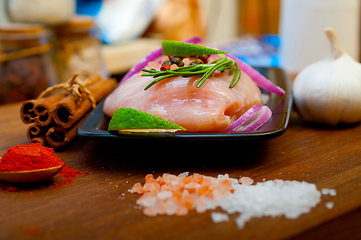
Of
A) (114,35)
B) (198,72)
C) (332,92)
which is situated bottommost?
(114,35)

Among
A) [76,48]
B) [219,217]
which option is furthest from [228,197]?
[76,48]

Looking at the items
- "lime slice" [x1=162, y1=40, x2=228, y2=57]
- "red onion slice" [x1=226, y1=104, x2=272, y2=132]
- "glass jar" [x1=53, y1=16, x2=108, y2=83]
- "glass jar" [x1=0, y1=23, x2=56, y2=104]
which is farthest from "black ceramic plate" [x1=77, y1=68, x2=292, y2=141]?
"glass jar" [x1=53, y1=16, x2=108, y2=83]

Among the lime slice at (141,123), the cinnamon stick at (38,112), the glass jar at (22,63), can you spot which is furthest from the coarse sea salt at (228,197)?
the glass jar at (22,63)

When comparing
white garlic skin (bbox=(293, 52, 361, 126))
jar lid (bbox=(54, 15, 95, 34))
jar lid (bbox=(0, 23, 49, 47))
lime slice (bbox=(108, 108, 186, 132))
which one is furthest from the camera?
jar lid (bbox=(54, 15, 95, 34))

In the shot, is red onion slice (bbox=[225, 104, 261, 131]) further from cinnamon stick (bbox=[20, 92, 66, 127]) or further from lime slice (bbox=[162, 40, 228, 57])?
cinnamon stick (bbox=[20, 92, 66, 127])

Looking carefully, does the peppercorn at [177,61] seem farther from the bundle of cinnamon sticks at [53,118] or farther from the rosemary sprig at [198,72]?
the bundle of cinnamon sticks at [53,118]

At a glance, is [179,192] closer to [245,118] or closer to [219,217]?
[219,217]
